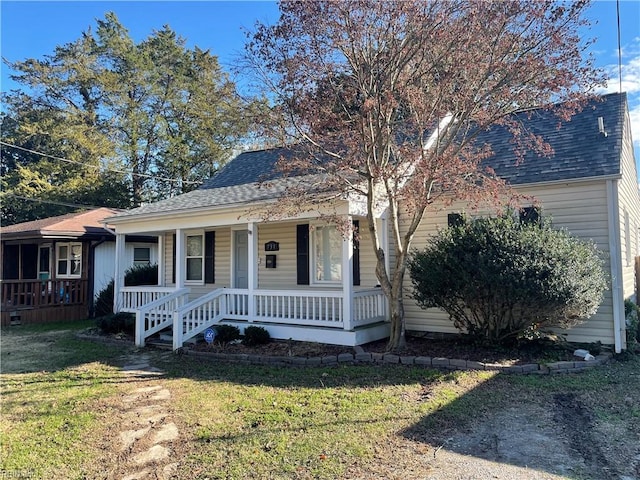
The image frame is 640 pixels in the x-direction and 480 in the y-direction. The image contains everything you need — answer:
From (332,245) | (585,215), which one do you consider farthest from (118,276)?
(585,215)

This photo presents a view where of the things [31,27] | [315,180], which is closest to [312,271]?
[315,180]

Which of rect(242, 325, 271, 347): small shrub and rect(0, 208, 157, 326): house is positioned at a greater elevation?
rect(0, 208, 157, 326): house

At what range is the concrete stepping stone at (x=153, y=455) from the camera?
4.14 metres

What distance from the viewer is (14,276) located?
1802 cm

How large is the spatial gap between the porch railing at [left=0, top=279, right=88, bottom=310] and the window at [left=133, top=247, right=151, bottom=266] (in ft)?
7.33

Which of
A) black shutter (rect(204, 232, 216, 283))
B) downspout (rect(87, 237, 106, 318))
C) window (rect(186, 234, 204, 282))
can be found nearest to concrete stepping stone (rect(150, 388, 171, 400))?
black shutter (rect(204, 232, 216, 283))

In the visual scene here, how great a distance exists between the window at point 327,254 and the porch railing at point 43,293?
9.09 m

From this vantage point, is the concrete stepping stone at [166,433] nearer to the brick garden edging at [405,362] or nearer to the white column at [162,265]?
the brick garden edging at [405,362]

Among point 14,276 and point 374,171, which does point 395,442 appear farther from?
point 14,276

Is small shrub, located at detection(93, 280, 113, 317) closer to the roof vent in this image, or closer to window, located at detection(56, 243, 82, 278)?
window, located at detection(56, 243, 82, 278)

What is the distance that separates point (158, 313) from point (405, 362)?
22.2 feet

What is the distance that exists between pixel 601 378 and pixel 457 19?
5913 millimetres

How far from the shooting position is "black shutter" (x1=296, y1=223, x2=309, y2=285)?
1112cm

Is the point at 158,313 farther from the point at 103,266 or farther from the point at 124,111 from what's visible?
the point at 124,111
